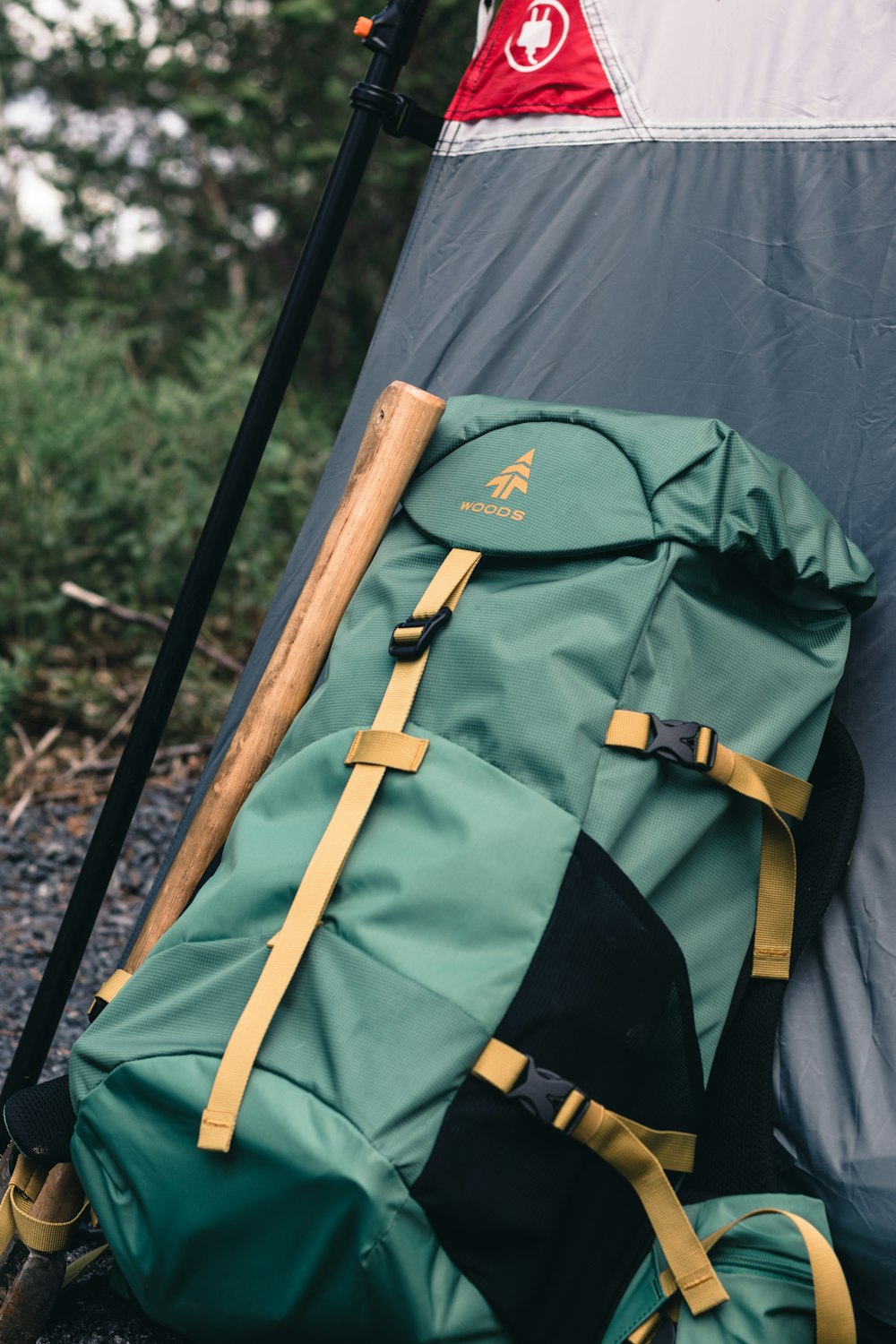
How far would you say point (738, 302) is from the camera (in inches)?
64.9

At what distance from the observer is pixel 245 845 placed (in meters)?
1.30

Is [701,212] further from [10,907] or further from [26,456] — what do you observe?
[26,456]

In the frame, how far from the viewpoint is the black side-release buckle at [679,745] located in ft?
4.04

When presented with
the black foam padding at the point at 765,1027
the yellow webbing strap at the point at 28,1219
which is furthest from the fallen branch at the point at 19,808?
the black foam padding at the point at 765,1027

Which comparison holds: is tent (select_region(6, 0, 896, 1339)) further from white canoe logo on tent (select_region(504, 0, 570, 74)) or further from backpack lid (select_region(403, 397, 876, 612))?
backpack lid (select_region(403, 397, 876, 612))

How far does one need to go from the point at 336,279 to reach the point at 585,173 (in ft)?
13.8

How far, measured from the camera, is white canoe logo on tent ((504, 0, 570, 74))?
1785 mm

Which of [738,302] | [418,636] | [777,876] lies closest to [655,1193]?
[777,876]

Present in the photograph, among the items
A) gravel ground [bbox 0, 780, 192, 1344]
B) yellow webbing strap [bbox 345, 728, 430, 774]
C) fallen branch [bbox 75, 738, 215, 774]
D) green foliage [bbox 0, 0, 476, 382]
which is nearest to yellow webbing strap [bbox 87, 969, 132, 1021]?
gravel ground [bbox 0, 780, 192, 1344]

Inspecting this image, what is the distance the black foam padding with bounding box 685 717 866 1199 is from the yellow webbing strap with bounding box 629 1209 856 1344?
11 centimetres

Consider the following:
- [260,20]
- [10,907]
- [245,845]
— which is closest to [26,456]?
[10,907]

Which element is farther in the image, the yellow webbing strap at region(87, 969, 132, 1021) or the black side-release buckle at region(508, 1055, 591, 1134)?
the yellow webbing strap at region(87, 969, 132, 1021)

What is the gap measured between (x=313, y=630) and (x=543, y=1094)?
0.73m

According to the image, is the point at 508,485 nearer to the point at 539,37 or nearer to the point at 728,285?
the point at 728,285
